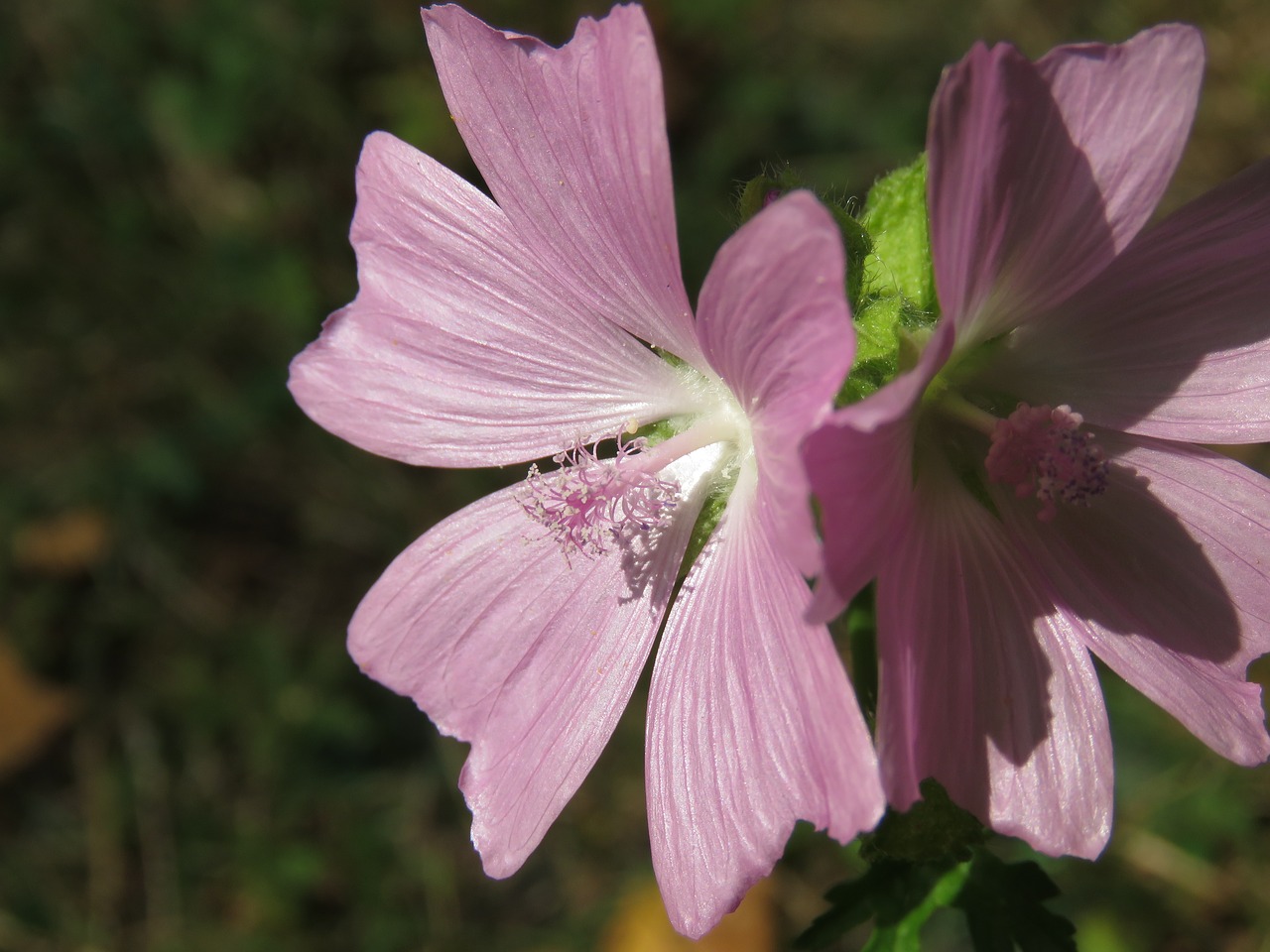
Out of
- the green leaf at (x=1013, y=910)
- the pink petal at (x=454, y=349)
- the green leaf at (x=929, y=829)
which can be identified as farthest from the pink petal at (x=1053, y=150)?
the green leaf at (x=1013, y=910)

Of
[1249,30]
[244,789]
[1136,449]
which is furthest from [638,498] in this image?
[1249,30]

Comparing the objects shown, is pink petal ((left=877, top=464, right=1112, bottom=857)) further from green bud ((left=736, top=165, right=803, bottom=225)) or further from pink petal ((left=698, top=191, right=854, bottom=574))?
green bud ((left=736, top=165, right=803, bottom=225))

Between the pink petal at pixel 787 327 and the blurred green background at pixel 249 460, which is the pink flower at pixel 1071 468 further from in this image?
the blurred green background at pixel 249 460

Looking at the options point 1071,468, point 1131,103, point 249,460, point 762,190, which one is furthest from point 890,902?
point 249,460

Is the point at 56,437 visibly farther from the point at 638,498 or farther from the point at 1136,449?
the point at 1136,449

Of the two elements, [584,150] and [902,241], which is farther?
[902,241]

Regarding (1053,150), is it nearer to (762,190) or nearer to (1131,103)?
(1131,103)
